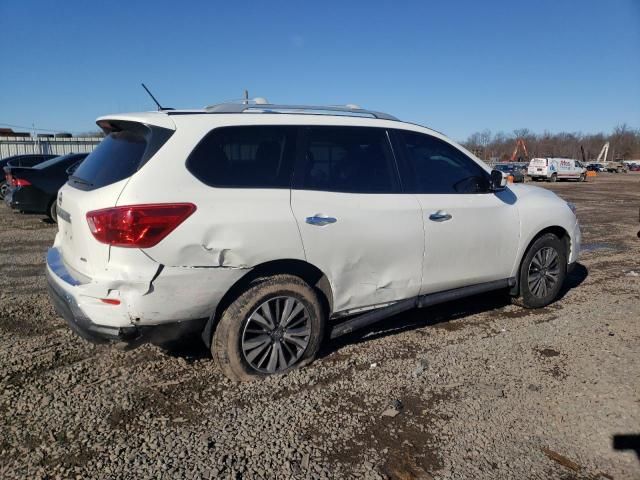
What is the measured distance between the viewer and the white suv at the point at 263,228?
3.03m

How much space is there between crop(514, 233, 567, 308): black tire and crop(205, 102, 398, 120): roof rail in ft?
6.67

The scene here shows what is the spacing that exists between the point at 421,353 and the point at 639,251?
653cm

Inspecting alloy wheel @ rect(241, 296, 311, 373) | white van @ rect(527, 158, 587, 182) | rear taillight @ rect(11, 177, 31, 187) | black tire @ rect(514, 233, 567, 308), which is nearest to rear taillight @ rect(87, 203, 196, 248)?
alloy wheel @ rect(241, 296, 311, 373)

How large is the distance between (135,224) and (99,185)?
50cm

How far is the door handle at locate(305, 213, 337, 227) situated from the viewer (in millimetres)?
3454

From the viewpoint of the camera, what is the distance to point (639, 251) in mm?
8555

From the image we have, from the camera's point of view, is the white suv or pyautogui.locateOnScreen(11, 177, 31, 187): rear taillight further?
pyautogui.locateOnScreen(11, 177, 31, 187): rear taillight

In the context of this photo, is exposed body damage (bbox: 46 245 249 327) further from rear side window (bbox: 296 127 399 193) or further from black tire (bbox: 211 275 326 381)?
rear side window (bbox: 296 127 399 193)

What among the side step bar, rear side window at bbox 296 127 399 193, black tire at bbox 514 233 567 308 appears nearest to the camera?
rear side window at bbox 296 127 399 193

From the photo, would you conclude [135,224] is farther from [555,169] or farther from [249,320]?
[555,169]

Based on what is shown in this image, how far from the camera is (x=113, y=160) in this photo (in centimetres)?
335

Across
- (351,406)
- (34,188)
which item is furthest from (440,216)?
(34,188)

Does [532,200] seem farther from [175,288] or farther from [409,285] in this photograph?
[175,288]

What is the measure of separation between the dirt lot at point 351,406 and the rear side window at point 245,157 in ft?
4.64
